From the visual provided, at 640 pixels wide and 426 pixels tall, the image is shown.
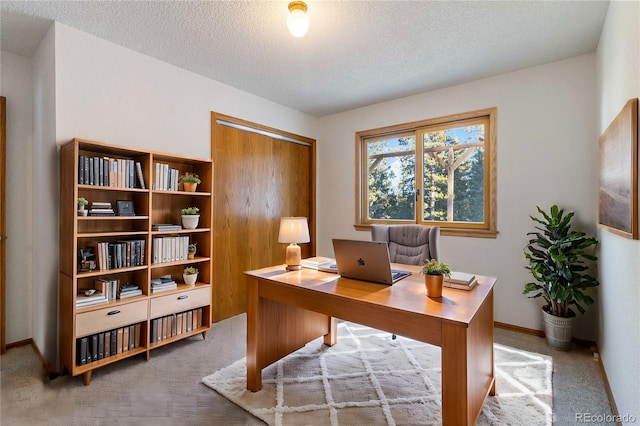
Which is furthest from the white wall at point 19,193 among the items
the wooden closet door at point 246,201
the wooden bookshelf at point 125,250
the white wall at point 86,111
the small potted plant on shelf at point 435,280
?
the small potted plant on shelf at point 435,280

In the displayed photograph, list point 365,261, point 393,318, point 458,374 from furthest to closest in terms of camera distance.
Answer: point 365,261, point 393,318, point 458,374

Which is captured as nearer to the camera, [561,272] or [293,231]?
[293,231]

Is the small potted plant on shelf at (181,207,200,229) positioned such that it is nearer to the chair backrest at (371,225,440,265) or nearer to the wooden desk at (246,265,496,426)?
the wooden desk at (246,265,496,426)

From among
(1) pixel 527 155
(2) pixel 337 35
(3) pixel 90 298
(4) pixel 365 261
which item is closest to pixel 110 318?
(3) pixel 90 298

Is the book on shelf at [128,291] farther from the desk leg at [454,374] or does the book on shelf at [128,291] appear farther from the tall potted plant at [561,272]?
the tall potted plant at [561,272]

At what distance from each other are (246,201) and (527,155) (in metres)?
2.92

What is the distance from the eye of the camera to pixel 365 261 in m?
1.78

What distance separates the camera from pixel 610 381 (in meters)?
1.91

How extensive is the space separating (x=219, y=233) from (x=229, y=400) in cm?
174

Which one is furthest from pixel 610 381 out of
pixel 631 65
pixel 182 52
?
pixel 182 52

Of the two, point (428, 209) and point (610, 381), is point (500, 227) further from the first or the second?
point (610, 381)

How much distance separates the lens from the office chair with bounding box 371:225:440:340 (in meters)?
2.56

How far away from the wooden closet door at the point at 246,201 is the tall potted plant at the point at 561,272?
271 cm

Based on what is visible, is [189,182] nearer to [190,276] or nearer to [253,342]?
[190,276]
